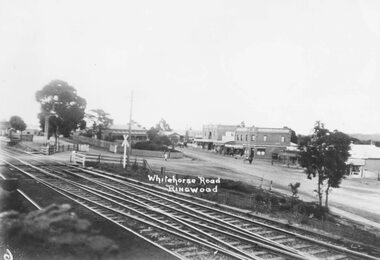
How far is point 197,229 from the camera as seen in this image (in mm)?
9383

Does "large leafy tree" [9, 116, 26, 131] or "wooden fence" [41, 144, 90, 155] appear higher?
"large leafy tree" [9, 116, 26, 131]

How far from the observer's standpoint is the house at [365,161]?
122 ft

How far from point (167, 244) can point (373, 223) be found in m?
11.4

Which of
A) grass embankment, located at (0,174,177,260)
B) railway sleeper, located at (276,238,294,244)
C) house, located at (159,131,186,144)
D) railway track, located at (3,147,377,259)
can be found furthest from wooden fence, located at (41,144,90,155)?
railway sleeper, located at (276,238,294,244)

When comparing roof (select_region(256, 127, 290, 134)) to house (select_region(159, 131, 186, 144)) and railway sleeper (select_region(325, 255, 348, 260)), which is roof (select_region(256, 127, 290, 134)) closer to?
house (select_region(159, 131, 186, 144))

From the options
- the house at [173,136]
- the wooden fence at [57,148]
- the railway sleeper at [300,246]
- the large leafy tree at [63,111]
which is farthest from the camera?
the house at [173,136]

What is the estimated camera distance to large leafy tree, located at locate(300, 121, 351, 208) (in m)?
14.3

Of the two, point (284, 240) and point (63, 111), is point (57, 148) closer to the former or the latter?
point (63, 111)

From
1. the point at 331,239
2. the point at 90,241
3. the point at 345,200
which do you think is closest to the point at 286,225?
the point at 331,239

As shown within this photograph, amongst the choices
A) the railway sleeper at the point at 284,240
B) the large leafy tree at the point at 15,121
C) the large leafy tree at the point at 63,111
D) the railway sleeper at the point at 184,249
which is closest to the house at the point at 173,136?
the large leafy tree at the point at 15,121

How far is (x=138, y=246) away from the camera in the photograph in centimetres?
808

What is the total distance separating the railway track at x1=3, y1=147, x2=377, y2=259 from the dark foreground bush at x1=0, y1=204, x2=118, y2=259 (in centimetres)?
109

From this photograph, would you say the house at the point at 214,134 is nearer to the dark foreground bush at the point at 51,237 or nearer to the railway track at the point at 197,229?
the railway track at the point at 197,229

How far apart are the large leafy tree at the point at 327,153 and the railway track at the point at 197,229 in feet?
16.8
